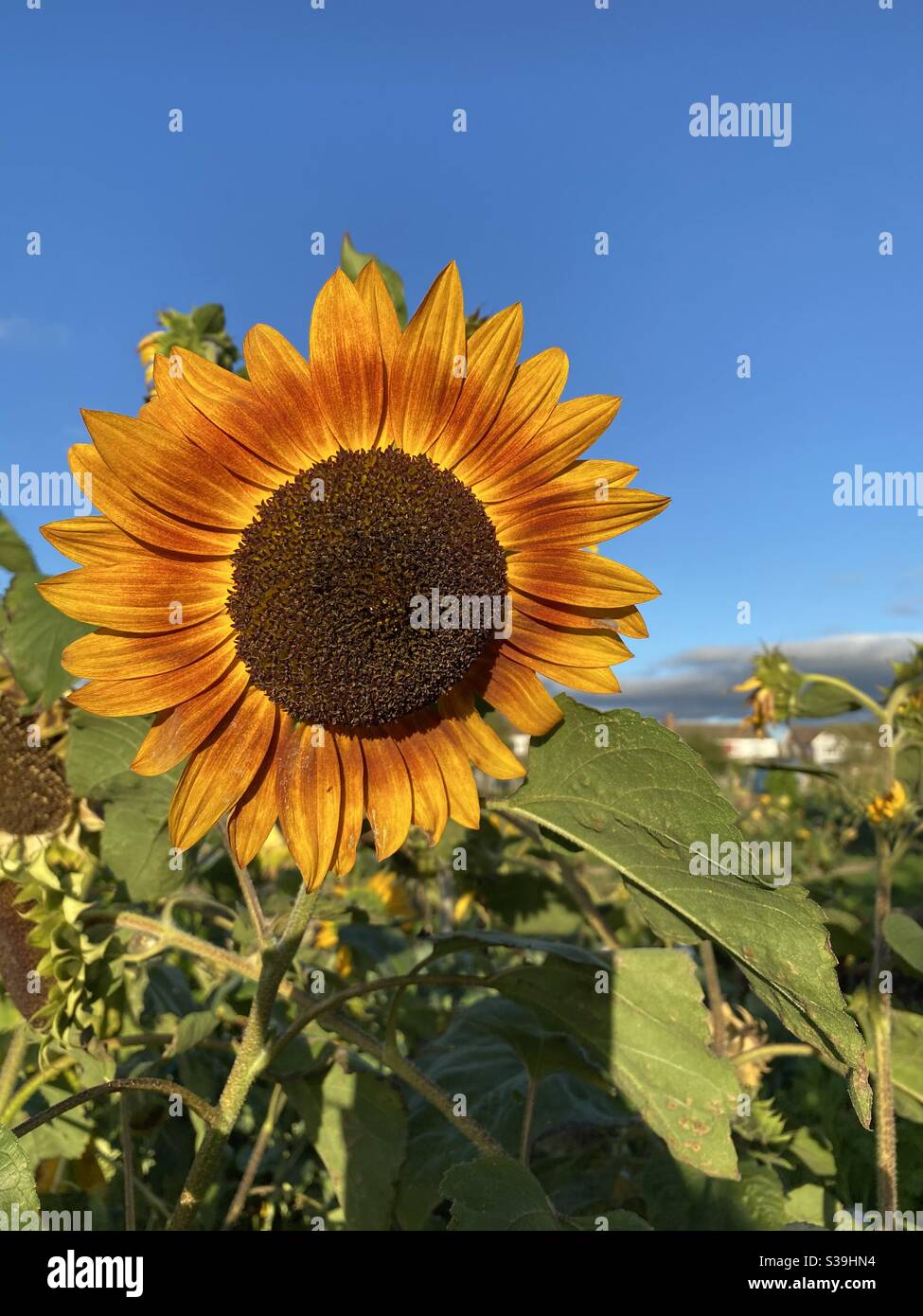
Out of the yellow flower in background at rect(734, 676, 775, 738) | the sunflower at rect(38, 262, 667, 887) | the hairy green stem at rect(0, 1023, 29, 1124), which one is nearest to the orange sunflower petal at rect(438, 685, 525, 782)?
the sunflower at rect(38, 262, 667, 887)

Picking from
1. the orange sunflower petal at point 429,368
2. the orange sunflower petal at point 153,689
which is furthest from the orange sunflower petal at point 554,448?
the orange sunflower petal at point 153,689

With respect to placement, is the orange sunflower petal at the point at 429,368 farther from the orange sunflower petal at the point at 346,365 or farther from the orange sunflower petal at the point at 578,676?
the orange sunflower petal at the point at 578,676

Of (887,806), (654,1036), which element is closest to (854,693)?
(887,806)

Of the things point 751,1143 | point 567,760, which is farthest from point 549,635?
point 751,1143

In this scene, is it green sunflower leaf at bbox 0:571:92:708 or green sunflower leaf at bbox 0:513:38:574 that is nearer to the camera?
green sunflower leaf at bbox 0:571:92:708
